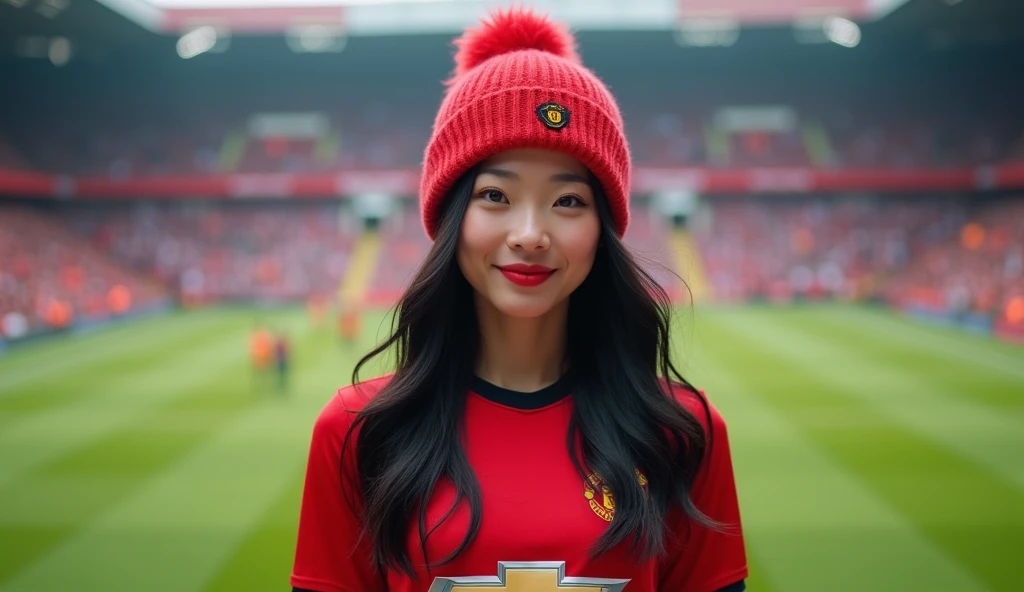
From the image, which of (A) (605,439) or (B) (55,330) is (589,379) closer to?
Result: (A) (605,439)

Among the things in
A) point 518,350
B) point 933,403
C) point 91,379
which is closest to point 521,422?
point 518,350

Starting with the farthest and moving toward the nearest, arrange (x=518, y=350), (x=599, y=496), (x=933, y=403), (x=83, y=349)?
1. (x=83, y=349)
2. (x=933, y=403)
3. (x=518, y=350)
4. (x=599, y=496)

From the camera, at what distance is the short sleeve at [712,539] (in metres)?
1.92

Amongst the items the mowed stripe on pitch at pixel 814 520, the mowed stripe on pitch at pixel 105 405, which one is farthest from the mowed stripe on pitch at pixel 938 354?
the mowed stripe on pitch at pixel 105 405

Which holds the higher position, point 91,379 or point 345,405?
point 345,405

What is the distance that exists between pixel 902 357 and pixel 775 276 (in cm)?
1114

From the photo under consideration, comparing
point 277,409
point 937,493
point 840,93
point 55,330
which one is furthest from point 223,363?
point 840,93

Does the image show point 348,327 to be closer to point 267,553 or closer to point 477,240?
point 267,553

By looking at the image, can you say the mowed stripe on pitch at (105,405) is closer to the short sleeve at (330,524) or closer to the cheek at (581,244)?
the short sleeve at (330,524)

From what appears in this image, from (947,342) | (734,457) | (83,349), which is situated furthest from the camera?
(83,349)

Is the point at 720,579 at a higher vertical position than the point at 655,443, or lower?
lower

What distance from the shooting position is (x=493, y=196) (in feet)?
6.06

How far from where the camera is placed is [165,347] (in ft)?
52.1

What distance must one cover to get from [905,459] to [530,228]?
26.0ft
